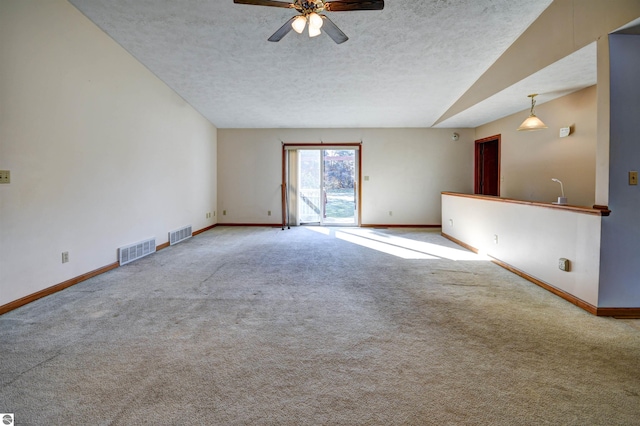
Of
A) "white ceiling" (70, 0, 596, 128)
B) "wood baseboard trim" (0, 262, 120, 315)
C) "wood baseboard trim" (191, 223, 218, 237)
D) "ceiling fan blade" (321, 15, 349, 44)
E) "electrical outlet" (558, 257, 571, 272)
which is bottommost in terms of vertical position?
"wood baseboard trim" (0, 262, 120, 315)

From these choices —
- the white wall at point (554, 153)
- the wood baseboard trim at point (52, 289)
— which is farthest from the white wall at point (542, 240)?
the wood baseboard trim at point (52, 289)

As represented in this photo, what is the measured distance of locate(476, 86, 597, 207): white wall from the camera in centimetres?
409

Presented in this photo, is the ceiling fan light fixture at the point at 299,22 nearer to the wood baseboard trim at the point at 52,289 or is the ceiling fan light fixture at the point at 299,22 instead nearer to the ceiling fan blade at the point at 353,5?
the ceiling fan blade at the point at 353,5

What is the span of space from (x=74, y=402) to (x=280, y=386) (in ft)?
3.32

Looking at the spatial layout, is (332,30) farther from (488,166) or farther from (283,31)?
(488,166)

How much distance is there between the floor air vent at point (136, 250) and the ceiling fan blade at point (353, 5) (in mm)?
3894

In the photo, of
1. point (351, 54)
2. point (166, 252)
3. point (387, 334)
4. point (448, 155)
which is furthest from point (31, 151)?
point (448, 155)

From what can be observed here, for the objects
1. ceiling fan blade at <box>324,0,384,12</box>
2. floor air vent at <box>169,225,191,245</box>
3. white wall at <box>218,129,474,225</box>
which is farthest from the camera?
white wall at <box>218,129,474,225</box>

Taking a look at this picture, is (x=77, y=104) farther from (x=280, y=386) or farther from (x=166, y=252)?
(x=280, y=386)

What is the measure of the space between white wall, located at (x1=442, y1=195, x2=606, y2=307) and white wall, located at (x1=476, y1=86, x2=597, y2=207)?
3.79 feet

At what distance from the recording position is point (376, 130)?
25.1 feet

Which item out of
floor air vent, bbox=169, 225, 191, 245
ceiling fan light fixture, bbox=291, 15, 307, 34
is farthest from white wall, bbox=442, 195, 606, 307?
floor air vent, bbox=169, 225, 191, 245

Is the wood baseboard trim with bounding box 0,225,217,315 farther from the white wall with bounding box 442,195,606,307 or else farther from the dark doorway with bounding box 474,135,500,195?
the dark doorway with bounding box 474,135,500,195

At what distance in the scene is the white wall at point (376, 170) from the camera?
297 inches
